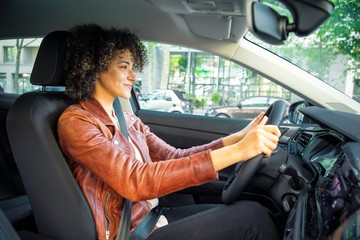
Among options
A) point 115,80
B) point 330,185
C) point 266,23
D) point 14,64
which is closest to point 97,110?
point 115,80

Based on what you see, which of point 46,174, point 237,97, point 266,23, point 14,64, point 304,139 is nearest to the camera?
point 266,23

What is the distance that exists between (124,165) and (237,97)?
2.18m

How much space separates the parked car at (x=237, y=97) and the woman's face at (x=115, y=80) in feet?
0.59

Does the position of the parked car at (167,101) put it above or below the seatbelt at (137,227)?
above

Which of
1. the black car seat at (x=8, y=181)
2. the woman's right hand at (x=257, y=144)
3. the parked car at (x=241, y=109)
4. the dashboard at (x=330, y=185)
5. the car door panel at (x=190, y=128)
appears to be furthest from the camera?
the parked car at (x=241, y=109)

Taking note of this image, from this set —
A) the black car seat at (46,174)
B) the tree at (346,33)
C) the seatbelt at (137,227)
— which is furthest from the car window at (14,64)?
the tree at (346,33)

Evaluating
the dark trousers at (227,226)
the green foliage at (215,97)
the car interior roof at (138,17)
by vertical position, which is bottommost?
the dark trousers at (227,226)

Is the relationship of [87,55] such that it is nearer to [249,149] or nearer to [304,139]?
[249,149]

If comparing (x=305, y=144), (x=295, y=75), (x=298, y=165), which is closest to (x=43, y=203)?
(x=298, y=165)

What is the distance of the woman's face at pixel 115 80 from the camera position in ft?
5.30

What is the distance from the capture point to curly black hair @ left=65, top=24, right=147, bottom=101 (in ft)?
5.10

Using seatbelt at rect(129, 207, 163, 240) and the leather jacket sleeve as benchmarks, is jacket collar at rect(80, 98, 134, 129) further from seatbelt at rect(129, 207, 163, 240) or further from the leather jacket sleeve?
seatbelt at rect(129, 207, 163, 240)

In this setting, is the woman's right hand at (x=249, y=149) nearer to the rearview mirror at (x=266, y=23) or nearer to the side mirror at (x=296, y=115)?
the rearview mirror at (x=266, y=23)

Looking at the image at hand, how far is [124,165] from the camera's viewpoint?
1.29m
